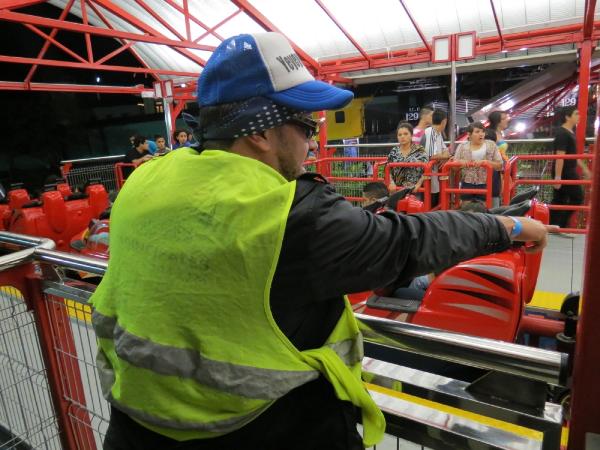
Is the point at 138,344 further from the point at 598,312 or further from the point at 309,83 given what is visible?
the point at 598,312

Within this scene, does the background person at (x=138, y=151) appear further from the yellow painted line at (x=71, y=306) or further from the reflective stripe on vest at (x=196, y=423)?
the reflective stripe on vest at (x=196, y=423)

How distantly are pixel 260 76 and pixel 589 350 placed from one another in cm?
80

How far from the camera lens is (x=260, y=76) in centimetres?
95

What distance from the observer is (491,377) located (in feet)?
3.47

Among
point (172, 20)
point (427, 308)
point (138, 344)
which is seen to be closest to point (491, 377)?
point (138, 344)

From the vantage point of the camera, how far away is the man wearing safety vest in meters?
0.82

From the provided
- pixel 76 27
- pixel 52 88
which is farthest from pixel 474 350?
pixel 52 88

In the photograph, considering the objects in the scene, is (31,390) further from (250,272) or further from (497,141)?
(497,141)

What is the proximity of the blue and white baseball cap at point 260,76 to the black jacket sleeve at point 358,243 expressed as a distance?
0.63ft

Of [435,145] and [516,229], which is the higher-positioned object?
[516,229]

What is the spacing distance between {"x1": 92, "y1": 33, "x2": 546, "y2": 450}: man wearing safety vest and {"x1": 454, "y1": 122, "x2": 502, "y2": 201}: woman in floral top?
16.0ft

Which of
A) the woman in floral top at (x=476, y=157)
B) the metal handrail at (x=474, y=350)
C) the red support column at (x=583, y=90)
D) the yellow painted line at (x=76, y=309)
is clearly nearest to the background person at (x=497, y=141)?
the woman in floral top at (x=476, y=157)

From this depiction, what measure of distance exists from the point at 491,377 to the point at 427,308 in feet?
5.63

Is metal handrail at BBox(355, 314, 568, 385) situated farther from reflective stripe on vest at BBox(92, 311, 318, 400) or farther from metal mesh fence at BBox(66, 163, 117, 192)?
metal mesh fence at BBox(66, 163, 117, 192)
